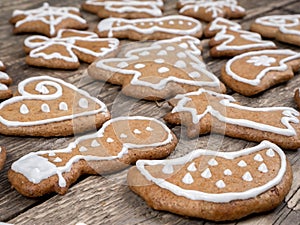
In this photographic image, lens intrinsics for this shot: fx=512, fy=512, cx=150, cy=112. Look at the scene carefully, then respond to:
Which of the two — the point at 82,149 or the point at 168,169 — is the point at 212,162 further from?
the point at 82,149

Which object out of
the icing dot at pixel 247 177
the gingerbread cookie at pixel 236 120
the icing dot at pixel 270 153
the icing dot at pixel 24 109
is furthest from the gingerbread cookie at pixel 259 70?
the icing dot at pixel 24 109

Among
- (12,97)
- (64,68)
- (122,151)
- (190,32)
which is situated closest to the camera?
(122,151)

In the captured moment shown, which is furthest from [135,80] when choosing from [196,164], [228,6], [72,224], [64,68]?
[228,6]

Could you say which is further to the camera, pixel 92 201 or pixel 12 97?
pixel 12 97

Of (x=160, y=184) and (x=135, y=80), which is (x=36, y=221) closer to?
(x=160, y=184)

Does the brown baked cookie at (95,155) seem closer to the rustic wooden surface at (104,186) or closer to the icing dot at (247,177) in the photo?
the rustic wooden surface at (104,186)

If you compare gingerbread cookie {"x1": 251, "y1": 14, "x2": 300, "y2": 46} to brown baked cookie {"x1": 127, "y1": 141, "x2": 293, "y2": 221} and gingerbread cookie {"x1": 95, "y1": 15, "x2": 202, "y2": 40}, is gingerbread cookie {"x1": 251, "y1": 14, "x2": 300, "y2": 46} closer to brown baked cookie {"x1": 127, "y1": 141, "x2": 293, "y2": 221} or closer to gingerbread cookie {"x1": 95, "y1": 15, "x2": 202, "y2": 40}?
gingerbread cookie {"x1": 95, "y1": 15, "x2": 202, "y2": 40}

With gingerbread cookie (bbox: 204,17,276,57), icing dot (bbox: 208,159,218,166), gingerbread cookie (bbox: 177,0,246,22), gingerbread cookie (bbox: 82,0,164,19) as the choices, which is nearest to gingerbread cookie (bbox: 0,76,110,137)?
icing dot (bbox: 208,159,218,166)

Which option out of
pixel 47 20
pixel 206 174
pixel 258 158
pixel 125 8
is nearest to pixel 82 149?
pixel 206 174
